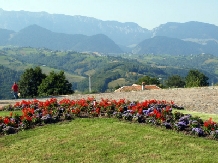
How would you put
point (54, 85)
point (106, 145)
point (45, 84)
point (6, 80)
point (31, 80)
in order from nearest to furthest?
point (106, 145)
point (54, 85)
point (45, 84)
point (31, 80)
point (6, 80)

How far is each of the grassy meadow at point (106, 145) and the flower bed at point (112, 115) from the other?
17.1 inches

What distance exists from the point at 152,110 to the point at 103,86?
579 feet

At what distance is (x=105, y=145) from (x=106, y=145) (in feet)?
0.10

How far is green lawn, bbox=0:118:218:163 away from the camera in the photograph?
867 cm

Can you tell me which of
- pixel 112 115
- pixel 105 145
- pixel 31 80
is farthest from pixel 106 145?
pixel 31 80

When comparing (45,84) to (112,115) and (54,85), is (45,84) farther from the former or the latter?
(112,115)

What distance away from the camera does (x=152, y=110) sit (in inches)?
517

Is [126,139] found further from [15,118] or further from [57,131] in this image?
[15,118]

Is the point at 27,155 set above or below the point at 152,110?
below

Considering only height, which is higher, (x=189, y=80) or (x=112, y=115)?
(x=189, y=80)

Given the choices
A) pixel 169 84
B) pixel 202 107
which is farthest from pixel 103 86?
pixel 202 107

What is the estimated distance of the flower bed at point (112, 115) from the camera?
10.9m

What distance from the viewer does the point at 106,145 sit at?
970 centimetres

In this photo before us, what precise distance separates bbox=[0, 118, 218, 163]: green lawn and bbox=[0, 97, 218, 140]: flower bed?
0.44 metres
